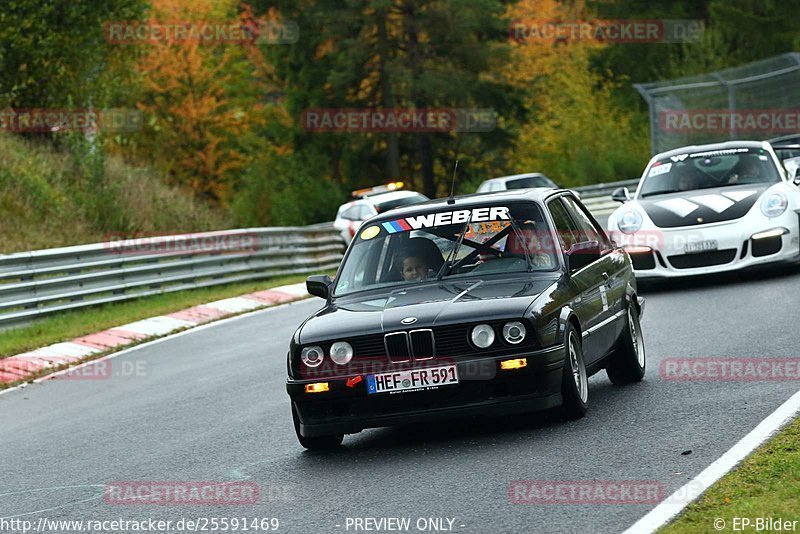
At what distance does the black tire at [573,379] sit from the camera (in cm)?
821

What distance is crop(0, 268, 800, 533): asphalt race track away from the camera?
685cm

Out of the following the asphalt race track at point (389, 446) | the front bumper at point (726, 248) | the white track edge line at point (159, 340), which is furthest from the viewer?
the front bumper at point (726, 248)

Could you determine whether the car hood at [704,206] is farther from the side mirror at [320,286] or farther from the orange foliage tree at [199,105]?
the orange foliage tree at [199,105]

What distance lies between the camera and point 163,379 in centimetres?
1358

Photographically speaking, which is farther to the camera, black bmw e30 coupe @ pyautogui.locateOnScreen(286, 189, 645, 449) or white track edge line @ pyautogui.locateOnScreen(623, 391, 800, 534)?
black bmw e30 coupe @ pyautogui.locateOnScreen(286, 189, 645, 449)

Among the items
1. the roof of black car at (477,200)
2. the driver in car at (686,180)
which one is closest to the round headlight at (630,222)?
the driver in car at (686,180)

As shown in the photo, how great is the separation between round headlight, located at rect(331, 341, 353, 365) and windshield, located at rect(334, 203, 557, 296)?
1.04 metres

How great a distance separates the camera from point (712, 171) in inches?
636

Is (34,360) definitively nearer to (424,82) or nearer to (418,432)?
(418,432)

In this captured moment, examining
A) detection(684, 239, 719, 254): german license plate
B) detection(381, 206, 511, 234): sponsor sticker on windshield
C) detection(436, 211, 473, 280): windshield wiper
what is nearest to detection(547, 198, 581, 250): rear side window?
detection(381, 206, 511, 234): sponsor sticker on windshield

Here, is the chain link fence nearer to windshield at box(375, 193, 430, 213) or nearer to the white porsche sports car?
windshield at box(375, 193, 430, 213)

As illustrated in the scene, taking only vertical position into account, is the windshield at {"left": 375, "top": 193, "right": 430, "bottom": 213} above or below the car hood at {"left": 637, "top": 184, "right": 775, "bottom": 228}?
below

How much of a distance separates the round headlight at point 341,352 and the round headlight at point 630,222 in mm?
8026

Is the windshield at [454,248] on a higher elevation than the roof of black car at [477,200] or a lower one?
lower
